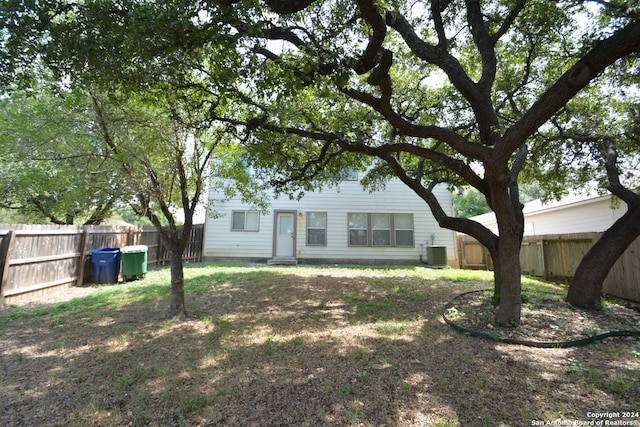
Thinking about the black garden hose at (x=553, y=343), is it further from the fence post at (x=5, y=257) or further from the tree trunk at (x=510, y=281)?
the fence post at (x=5, y=257)

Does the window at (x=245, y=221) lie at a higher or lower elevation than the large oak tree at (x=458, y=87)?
lower

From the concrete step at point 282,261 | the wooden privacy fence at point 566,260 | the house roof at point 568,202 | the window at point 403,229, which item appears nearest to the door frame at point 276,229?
the concrete step at point 282,261

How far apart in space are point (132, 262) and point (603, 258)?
1093 cm

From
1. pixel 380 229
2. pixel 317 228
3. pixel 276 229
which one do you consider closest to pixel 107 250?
pixel 276 229

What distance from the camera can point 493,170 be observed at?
170 inches

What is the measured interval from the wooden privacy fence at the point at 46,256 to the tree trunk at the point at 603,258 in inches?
416

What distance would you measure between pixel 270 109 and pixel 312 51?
1.88 m

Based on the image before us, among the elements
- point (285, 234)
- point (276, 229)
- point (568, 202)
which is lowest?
point (285, 234)

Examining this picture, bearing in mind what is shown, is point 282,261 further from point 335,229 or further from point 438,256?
point 438,256

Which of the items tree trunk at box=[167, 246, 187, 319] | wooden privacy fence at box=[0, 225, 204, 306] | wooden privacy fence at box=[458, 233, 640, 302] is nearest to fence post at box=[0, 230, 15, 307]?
wooden privacy fence at box=[0, 225, 204, 306]

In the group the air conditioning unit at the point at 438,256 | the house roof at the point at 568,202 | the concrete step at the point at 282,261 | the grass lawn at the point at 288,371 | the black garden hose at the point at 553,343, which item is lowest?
the grass lawn at the point at 288,371

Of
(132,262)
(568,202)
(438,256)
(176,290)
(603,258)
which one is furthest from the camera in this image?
(568,202)

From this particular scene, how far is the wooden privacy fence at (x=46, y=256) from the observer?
5660mm

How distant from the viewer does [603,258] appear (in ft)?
16.8
